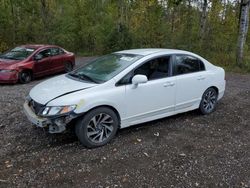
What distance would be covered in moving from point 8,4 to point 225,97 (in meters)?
17.2

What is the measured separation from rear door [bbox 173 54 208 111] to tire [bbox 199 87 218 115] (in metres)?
0.16

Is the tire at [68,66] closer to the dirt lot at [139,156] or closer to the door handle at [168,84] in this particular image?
the dirt lot at [139,156]

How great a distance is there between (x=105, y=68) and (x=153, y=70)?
890mm

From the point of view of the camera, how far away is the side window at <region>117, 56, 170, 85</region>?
4.61 m

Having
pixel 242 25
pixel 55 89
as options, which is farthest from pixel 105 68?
pixel 242 25

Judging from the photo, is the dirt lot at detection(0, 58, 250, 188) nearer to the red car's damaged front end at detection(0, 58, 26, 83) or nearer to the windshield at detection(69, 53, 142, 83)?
the windshield at detection(69, 53, 142, 83)

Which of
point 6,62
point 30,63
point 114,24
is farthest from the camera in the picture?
point 114,24

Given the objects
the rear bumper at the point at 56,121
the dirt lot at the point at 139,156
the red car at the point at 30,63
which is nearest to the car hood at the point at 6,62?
the red car at the point at 30,63

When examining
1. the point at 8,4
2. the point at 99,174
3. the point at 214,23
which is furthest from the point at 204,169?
the point at 8,4

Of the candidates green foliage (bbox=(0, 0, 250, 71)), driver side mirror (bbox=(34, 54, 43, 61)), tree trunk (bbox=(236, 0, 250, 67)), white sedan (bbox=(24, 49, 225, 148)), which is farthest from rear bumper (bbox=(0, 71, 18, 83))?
tree trunk (bbox=(236, 0, 250, 67))

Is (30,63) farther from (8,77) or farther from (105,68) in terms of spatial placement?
(105,68)

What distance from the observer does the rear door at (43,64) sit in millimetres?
9770

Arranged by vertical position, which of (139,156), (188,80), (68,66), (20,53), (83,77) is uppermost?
(83,77)

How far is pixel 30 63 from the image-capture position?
9.49m
